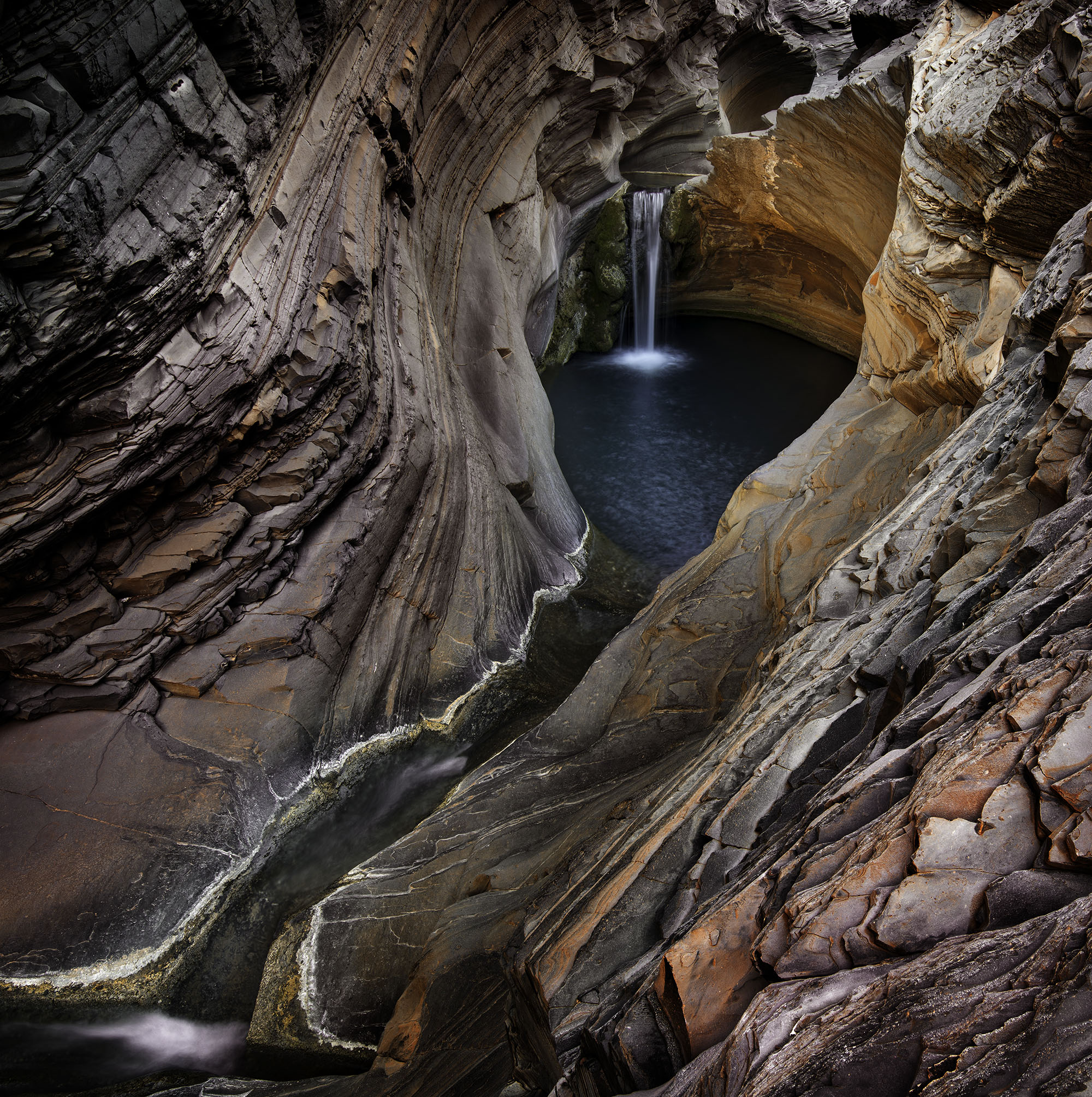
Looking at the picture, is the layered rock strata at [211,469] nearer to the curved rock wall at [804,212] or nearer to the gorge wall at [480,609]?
the gorge wall at [480,609]

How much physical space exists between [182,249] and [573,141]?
931 cm

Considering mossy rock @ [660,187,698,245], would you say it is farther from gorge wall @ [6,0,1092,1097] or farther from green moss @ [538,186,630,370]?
gorge wall @ [6,0,1092,1097]

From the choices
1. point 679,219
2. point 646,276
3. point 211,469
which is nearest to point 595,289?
point 646,276

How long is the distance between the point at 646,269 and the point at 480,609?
36.6ft

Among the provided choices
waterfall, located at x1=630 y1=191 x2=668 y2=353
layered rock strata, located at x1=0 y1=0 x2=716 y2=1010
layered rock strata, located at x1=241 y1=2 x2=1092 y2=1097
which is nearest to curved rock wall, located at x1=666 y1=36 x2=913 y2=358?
waterfall, located at x1=630 y1=191 x2=668 y2=353

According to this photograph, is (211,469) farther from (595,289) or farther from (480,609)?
(595,289)

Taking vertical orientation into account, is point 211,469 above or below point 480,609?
above

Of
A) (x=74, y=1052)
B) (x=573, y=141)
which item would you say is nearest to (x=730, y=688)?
(x=74, y=1052)

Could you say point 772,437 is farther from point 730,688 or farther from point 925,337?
point 730,688

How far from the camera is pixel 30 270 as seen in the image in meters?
4.20

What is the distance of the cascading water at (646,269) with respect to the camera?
50.8ft

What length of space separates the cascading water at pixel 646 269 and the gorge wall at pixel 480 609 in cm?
597

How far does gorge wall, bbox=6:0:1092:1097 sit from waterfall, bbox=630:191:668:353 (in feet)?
19.6

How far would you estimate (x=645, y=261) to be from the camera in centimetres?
1594
